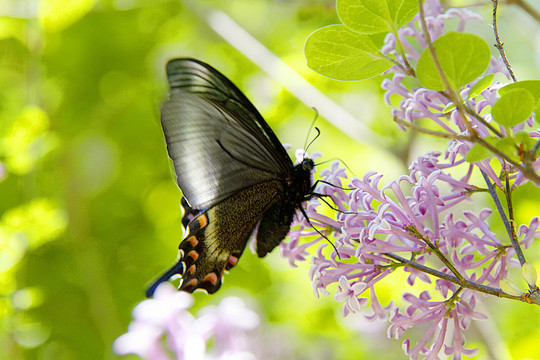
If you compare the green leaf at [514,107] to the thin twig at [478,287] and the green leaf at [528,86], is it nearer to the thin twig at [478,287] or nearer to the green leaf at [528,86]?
the green leaf at [528,86]

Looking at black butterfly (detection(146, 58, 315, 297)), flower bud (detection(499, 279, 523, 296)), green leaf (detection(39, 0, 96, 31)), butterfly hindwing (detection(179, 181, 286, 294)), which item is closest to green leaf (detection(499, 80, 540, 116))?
flower bud (detection(499, 279, 523, 296))

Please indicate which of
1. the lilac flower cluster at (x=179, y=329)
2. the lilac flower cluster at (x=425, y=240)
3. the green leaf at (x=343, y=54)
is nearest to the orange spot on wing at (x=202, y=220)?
the lilac flower cluster at (x=179, y=329)

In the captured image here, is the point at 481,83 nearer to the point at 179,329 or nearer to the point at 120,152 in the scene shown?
the point at 179,329

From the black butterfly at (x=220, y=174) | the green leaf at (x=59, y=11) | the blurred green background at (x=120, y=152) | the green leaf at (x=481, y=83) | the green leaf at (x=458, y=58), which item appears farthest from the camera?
the blurred green background at (x=120, y=152)

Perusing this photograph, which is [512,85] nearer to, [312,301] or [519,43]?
[312,301]

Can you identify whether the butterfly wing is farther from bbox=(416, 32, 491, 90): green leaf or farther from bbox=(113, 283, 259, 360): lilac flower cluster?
bbox=(416, 32, 491, 90): green leaf

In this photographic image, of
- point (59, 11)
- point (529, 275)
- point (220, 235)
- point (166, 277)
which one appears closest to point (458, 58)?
point (529, 275)
